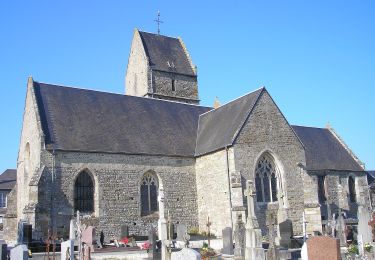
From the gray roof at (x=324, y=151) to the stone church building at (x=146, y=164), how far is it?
439cm

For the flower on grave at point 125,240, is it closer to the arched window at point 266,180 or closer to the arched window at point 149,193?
the arched window at point 149,193

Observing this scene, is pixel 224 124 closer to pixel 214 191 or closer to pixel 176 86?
pixel 214 191

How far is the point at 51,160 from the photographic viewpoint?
74.8 feet

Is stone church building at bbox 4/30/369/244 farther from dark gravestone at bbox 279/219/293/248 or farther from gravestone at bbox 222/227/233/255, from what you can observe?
gravestone at bbox 222/227/233/255

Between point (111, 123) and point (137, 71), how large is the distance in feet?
48.7

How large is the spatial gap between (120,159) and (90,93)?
19.5 ft

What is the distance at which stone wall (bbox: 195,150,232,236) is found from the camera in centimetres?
2469

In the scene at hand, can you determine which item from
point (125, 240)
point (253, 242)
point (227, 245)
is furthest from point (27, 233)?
point (253, 242)

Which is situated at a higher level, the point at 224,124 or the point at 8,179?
the point at 224,124

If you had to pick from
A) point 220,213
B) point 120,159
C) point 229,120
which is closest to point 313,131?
point 229,120

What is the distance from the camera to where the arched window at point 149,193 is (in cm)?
2557

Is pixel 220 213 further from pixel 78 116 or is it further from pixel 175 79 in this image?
pixel 175 79

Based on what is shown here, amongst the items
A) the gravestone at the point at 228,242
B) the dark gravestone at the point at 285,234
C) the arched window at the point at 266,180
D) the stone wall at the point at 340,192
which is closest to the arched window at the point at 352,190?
the stone wall at the point at 340,192

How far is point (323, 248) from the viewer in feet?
34.2
